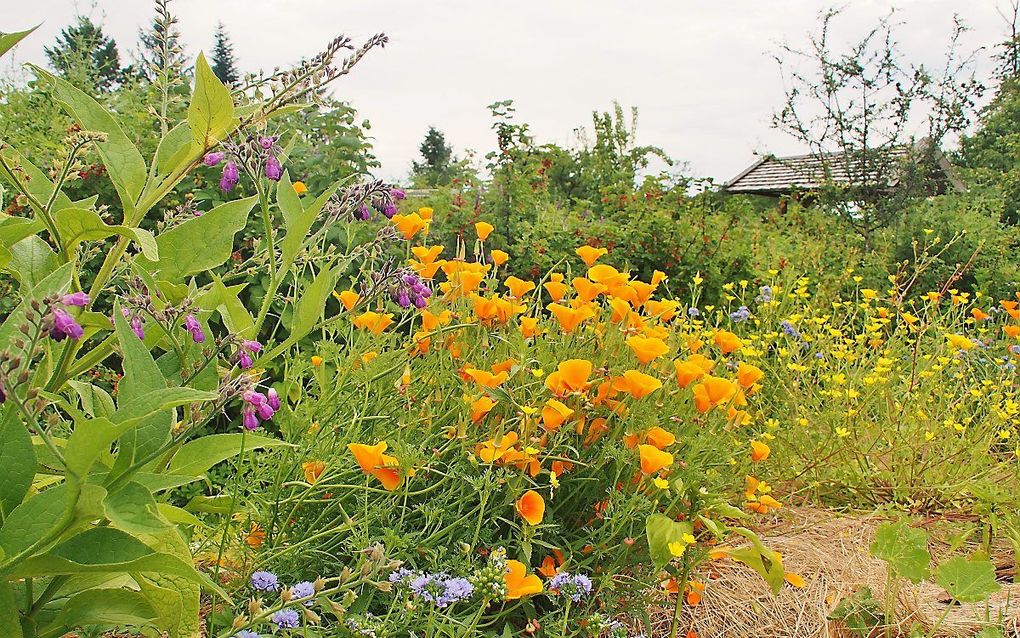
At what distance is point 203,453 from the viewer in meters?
1.15

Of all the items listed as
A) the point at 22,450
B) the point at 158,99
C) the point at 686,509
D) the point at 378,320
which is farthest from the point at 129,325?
the point at 158,99

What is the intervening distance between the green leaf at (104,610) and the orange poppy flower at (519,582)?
0.68 meters

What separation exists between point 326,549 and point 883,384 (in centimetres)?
249

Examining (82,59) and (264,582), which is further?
(82,59)

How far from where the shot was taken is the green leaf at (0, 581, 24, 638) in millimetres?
1101

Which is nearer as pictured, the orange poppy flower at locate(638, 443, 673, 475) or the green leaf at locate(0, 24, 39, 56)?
the green leaf at locate(0, 24, 39, 56)

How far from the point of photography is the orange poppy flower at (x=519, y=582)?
1631mm

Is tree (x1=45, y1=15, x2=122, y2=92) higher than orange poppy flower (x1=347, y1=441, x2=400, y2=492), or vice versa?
tree (x1=45, y1=15, x2=122, y2=92)

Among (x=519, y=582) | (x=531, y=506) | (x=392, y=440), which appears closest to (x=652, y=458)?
(x=531, y=506)

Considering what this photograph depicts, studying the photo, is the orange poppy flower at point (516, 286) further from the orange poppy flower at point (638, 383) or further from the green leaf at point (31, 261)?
the green leaf at point (31, 261)

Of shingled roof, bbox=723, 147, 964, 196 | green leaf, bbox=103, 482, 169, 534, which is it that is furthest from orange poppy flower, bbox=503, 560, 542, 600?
shingled roof, bbox=723, 147, 964, 196

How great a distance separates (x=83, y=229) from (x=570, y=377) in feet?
3.46

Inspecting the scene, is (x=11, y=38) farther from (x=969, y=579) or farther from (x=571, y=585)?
(x=969, y=579)

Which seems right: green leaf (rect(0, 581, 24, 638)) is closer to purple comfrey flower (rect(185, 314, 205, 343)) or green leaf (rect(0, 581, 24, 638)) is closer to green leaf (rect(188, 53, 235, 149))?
purple comfrey flower (rect(185, 314, 205, 343))
